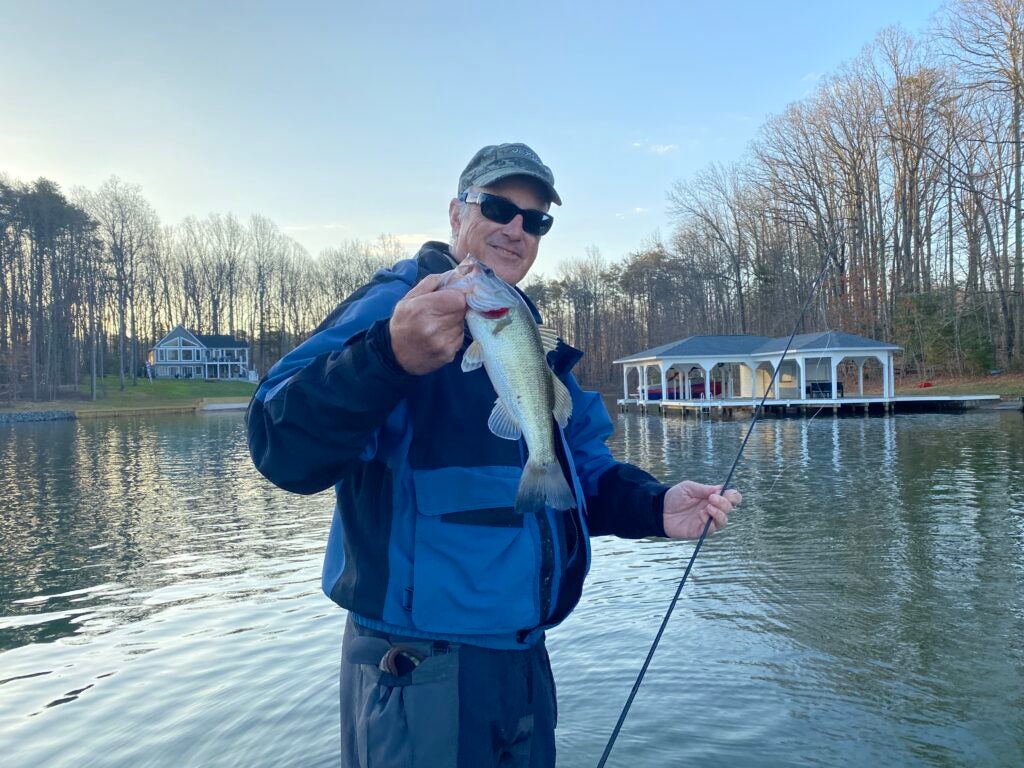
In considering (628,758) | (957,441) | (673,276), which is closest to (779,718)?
(628,758)

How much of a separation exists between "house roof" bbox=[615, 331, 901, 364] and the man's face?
102 feet

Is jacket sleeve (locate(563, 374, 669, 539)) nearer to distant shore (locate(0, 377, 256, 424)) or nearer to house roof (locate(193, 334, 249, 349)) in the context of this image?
distant shore (locate(0, 377, 256, 424))

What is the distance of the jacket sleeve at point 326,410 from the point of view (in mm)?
1745

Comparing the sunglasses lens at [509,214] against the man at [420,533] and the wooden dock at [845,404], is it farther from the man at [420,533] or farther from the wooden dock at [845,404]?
the wooden dock at [845,404]

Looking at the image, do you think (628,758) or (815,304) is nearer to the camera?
(628,758)

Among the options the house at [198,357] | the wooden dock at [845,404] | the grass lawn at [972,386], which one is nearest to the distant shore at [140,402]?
the house at [198,357]

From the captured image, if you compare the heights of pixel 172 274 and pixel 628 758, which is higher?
pixel 172 274

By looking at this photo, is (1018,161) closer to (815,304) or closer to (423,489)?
(815,304)

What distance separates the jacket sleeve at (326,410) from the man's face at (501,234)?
0.71m

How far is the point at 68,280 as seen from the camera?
62.0 m

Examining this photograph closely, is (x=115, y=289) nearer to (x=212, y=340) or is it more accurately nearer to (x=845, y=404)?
(x=212, y=340)

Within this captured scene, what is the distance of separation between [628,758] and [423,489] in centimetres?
342

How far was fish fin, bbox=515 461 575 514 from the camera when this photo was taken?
193cm

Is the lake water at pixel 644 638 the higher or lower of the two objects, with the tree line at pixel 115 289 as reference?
lower
